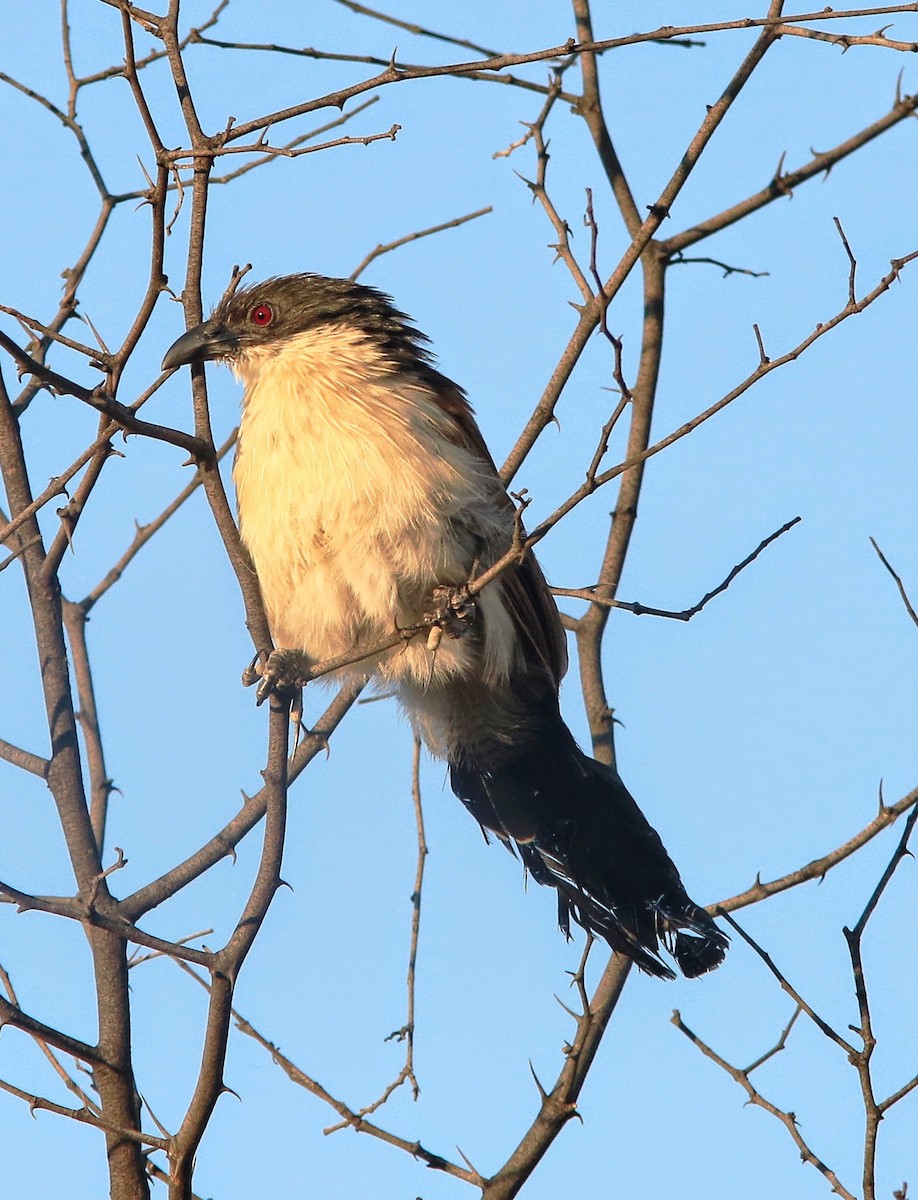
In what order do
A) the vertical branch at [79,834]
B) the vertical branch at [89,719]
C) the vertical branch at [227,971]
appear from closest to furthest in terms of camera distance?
the vertical branch at [227,971]
the vertical branch at [79,834]
the vertical branch at [89,719]

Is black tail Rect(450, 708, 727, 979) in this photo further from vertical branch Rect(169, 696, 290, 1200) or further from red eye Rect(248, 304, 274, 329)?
red eye Rect(248, 304, 274, 329)

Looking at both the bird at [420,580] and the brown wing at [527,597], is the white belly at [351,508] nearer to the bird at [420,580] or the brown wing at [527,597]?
the bird at [420,580]

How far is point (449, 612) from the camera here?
3.85 meters

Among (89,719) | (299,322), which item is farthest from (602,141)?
(89,719)

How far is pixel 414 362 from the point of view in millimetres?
4277

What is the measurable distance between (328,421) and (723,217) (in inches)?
64.3

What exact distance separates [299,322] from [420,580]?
993mm

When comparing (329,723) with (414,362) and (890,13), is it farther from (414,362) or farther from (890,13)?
(890,13)

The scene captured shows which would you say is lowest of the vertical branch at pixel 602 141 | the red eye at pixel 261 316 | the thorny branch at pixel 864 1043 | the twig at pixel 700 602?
the thorny branch at pixel 864 1043

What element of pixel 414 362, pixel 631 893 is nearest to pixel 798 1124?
pixel 631 893

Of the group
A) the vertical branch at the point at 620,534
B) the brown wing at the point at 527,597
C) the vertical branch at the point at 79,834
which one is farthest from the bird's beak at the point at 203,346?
the vertical branch at the point at 620,534

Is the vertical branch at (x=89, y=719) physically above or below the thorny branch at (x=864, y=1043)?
above

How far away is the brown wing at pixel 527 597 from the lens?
4.18 meters

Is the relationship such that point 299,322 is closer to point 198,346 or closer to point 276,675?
point 198,346
